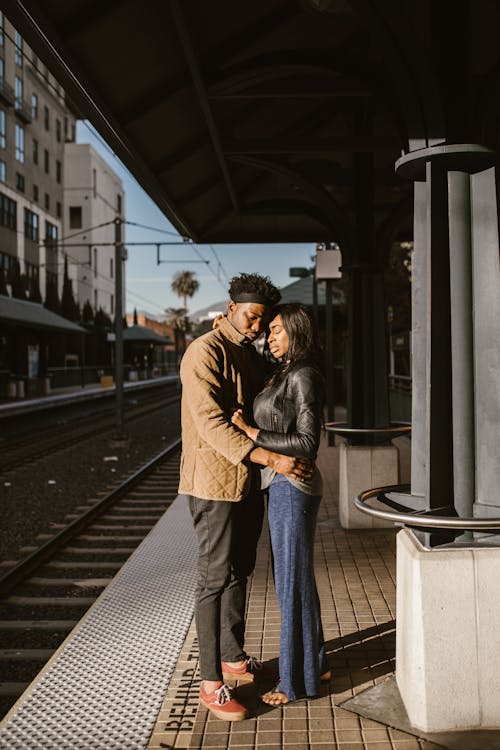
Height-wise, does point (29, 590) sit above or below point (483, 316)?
below

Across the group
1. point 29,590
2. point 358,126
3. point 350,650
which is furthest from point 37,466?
point 350,650

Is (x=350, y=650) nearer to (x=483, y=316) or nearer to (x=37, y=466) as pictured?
(x=483, y=316)

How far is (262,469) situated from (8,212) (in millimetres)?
45600

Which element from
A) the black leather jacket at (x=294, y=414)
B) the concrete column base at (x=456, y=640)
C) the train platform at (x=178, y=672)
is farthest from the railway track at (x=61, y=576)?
the concrete column base at (x=456, y=640)

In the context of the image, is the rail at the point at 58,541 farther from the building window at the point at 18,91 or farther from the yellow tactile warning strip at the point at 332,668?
the building window at the point at 18,91

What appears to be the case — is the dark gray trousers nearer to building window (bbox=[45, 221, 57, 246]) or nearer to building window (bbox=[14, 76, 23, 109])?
building window (bbox=[14, 76, 23, 109])

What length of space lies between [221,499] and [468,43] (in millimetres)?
2427

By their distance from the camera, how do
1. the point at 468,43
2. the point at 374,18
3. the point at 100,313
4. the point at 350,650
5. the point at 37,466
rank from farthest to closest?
1. the point at 100,313
2. the point at 37,466
3. the point at 350,650
4. the point at 468,43
5. the point at 374,18

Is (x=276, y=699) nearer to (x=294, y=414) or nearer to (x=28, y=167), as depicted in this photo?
(x=294, y=414)

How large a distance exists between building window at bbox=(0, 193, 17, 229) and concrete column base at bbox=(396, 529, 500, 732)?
44825 millimetres

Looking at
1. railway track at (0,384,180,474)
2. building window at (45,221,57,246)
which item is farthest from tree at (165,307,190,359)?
railway track at (0,384,180,474)

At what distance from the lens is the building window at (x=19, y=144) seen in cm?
4772

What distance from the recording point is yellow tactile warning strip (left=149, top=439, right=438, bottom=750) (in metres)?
3.14

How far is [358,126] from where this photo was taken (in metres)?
7.20
